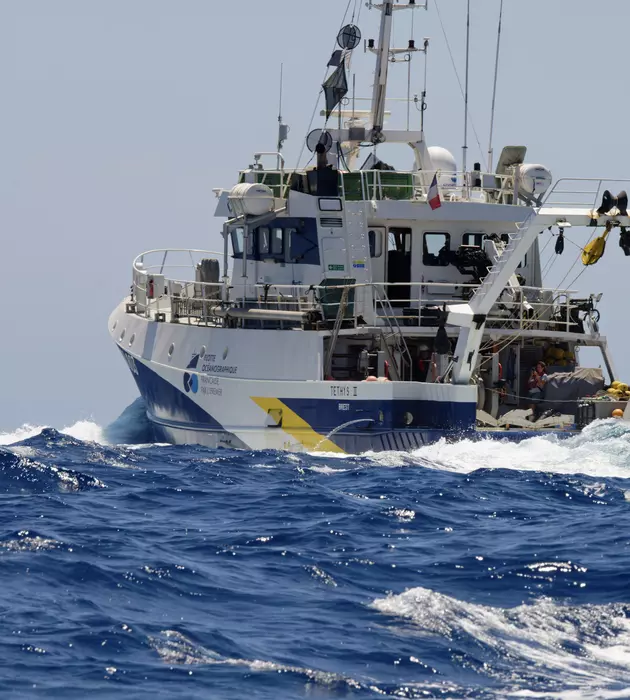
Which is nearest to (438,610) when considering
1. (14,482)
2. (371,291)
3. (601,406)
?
(14,482)

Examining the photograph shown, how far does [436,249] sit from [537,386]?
3.74 m

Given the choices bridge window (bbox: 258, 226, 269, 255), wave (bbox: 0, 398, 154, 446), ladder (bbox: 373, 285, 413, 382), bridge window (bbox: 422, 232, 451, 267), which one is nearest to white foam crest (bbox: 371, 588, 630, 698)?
ladder (bbox: 373, 285, 413, 382)

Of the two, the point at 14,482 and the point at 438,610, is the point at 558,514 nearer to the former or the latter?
the point at 438,610

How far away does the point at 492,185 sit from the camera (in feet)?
89.9

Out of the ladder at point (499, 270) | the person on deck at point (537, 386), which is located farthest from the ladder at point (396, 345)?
the person on deck at point (537, 386)

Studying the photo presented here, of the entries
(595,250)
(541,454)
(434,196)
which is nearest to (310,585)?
(541,454)

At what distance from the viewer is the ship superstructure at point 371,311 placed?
72.2 ft

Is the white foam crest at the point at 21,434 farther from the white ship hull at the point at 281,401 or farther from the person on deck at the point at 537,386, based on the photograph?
the person on deck at the point at 537,386

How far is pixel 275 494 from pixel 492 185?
12.6 m

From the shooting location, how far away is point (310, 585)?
459 inches

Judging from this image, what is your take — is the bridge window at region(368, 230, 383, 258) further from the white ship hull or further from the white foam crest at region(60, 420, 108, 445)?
the white foam crest at region(60, 420, 108, 445)

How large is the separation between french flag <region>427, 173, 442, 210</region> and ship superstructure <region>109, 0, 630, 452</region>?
4 centimetres

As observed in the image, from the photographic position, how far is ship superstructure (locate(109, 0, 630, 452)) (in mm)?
22016

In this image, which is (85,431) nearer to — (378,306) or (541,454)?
(378,306)
